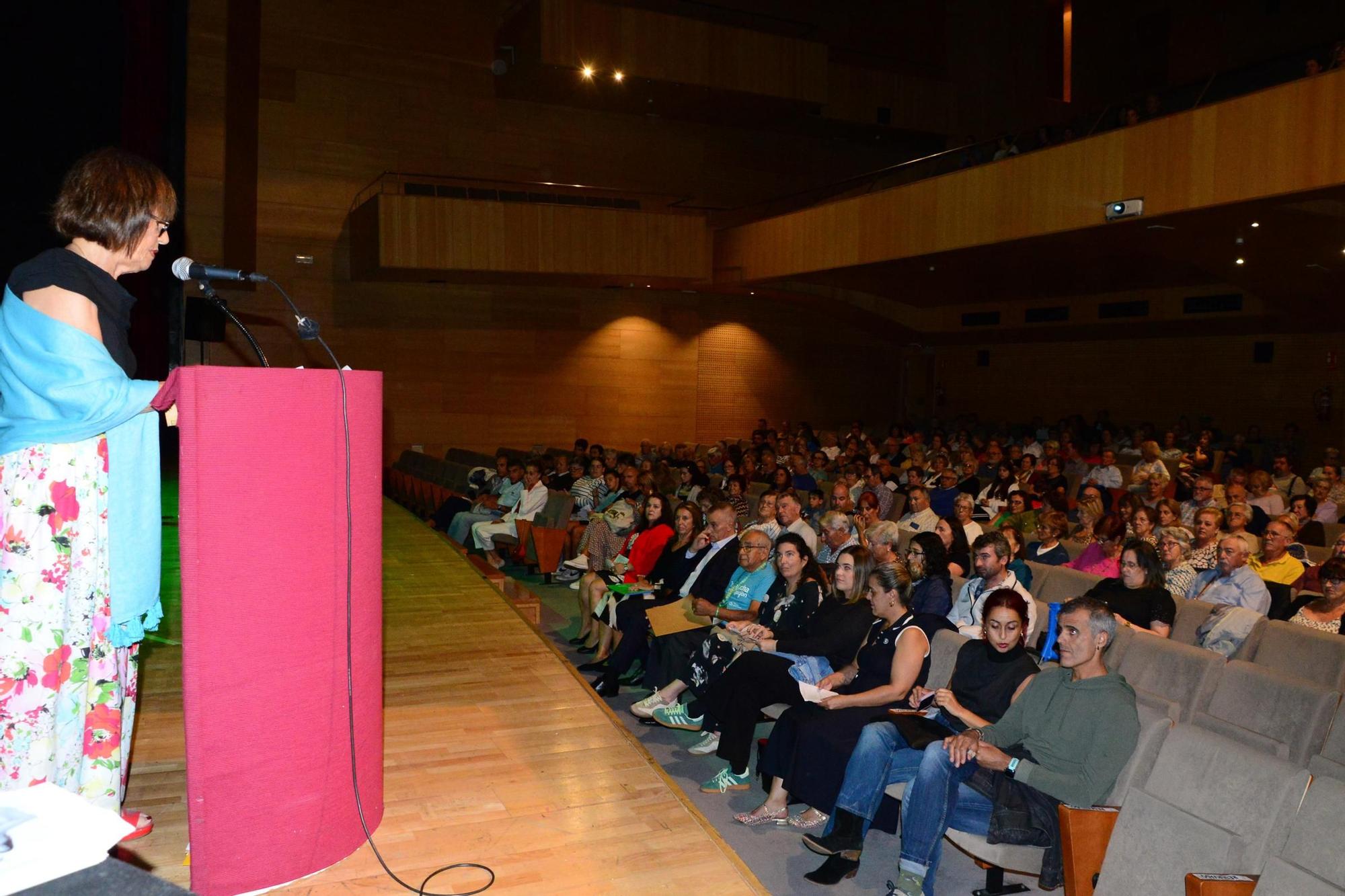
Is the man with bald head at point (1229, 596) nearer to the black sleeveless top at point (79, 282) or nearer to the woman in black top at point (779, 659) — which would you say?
the woman in black top at point (779, 659)

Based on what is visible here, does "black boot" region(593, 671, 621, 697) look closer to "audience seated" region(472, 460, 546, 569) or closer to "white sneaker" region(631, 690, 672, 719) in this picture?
"white sneaker" region(631, 690, 672, 719)

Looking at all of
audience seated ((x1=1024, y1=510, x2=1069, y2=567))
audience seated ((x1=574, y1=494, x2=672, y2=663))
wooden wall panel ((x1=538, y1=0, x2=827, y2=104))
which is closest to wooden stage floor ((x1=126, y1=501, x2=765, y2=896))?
audience seated ((x1=574, y1=494, x2=672, y2=663))

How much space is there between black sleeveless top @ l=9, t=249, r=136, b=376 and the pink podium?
0.22 metres

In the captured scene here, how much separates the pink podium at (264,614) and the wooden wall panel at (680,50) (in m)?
11.3

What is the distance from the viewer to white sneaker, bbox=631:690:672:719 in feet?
14.8

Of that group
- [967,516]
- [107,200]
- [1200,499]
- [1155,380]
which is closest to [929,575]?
[967,516]

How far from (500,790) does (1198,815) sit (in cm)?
177

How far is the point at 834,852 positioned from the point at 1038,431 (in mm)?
10627

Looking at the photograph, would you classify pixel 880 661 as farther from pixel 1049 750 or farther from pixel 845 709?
pixel 1049 750

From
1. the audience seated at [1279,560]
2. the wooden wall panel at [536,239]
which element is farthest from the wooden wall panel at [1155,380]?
the audience seated at [1279,560]

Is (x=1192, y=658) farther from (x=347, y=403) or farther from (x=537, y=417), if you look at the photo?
(x=537, y=417)

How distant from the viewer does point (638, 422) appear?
48.4 ft

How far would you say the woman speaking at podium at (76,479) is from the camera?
1.77m

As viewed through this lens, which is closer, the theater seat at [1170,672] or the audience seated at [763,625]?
the theater seat at [1170,672]
